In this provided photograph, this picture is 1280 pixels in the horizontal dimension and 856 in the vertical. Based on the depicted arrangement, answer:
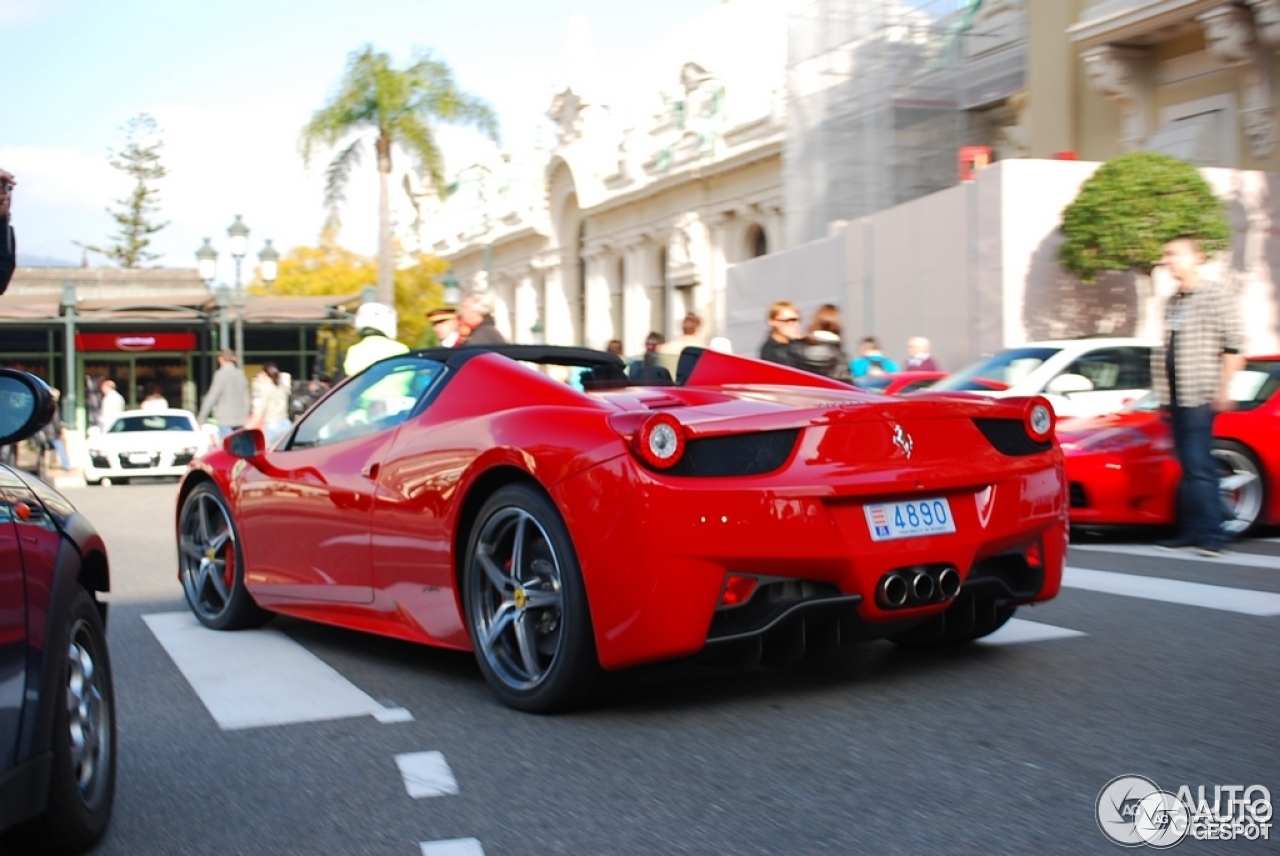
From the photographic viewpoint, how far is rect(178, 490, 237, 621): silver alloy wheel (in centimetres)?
680

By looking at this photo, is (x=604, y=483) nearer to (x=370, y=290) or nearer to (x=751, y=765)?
(x=751, y=765)

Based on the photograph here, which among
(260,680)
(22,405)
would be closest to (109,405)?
(260,680)

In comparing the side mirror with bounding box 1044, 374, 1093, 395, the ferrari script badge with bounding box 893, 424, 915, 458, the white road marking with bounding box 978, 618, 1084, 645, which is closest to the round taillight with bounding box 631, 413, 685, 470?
the ferrari script badge with bounding box 893, 424, 915, 458

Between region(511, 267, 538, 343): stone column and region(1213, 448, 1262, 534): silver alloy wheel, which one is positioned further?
region(511, 267, 538, 343): stone column

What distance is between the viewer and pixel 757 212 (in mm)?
40562

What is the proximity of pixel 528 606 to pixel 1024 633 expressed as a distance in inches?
86.6

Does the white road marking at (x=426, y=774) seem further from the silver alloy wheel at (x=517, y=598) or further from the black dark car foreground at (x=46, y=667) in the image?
the black dark car foreground at (x=46, y=667)

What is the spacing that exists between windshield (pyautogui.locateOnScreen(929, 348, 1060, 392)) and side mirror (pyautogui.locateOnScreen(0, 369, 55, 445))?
1015 centimetres

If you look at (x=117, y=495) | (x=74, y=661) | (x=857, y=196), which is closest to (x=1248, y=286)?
(x=857, y=196)

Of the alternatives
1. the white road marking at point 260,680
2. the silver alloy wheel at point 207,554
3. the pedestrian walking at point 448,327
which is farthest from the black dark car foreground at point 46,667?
the pedestrian walking at point 448,327

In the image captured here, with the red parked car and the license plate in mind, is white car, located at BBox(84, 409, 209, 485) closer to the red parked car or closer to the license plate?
the red parked car

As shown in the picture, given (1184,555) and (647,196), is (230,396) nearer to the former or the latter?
(1184,555)

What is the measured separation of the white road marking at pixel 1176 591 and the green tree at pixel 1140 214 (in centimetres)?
1157

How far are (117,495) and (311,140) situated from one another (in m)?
21.0
